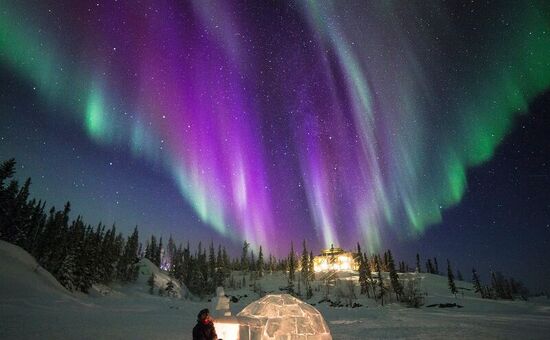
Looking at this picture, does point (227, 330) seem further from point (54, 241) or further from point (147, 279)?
point (147, 279)

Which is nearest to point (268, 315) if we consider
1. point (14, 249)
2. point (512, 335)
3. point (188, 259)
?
point (512, 335)

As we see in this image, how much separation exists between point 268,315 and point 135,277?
7882cm

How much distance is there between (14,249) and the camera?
38.8m

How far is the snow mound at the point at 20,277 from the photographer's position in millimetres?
26969

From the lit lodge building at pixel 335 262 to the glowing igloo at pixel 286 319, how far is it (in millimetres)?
140658

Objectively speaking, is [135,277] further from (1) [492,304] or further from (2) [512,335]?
(1) [492,304]

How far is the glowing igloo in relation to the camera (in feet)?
61.1

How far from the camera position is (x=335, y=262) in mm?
160625

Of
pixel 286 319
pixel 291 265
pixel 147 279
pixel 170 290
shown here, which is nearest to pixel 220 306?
pixel 286 319

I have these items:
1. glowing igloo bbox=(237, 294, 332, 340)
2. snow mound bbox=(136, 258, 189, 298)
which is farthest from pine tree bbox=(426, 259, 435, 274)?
glowing igloo bbox=(237, 294, 332, 340)

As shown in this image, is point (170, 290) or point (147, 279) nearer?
point (170, 290)

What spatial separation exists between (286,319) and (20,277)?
2903 cm

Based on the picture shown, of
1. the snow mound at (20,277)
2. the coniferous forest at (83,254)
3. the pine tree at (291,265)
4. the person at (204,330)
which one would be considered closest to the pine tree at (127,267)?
the coniferous forest at (83,254)

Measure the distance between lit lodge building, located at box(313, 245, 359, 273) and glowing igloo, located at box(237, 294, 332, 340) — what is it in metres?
141
